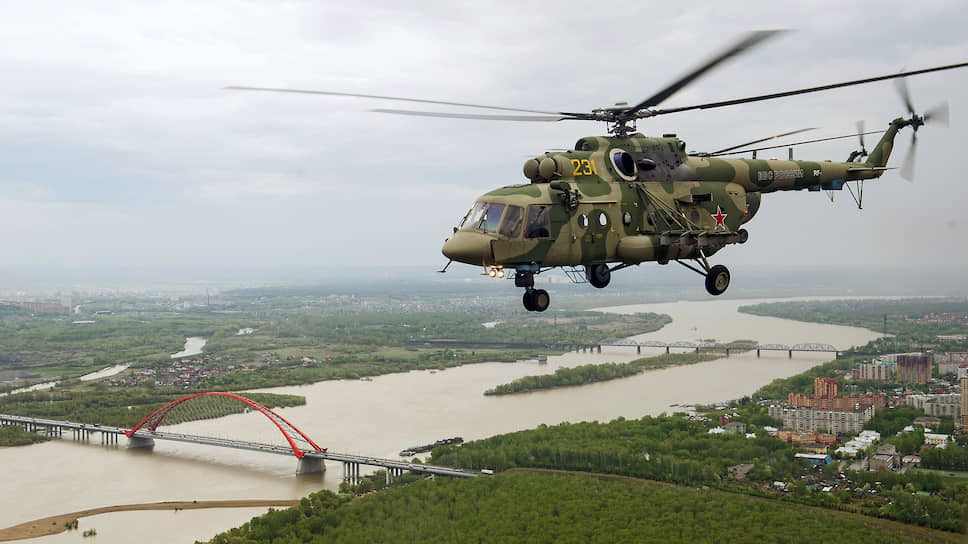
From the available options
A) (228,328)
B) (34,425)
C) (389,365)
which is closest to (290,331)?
(228,328)

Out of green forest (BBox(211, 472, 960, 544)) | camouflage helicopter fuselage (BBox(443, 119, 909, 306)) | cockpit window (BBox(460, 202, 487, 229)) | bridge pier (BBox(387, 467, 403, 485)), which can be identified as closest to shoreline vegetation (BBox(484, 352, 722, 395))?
bridge pier (BBox(387, 467, 403, 485))

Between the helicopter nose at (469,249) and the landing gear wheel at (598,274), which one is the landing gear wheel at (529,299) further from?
the landing gear wheel at (598,274)

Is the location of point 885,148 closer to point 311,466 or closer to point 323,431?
point 311,466

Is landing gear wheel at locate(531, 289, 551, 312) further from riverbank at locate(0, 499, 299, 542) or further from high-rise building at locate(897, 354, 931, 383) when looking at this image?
high-rise building at locate(897, 354, 931, 383)

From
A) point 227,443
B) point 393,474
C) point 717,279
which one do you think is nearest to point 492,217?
point 717,279

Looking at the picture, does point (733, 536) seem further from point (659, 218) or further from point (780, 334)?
point (780, 334)

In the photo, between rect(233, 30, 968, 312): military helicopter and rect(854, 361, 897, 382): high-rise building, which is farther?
rect(854, 361, 897, 382): high-rise building
